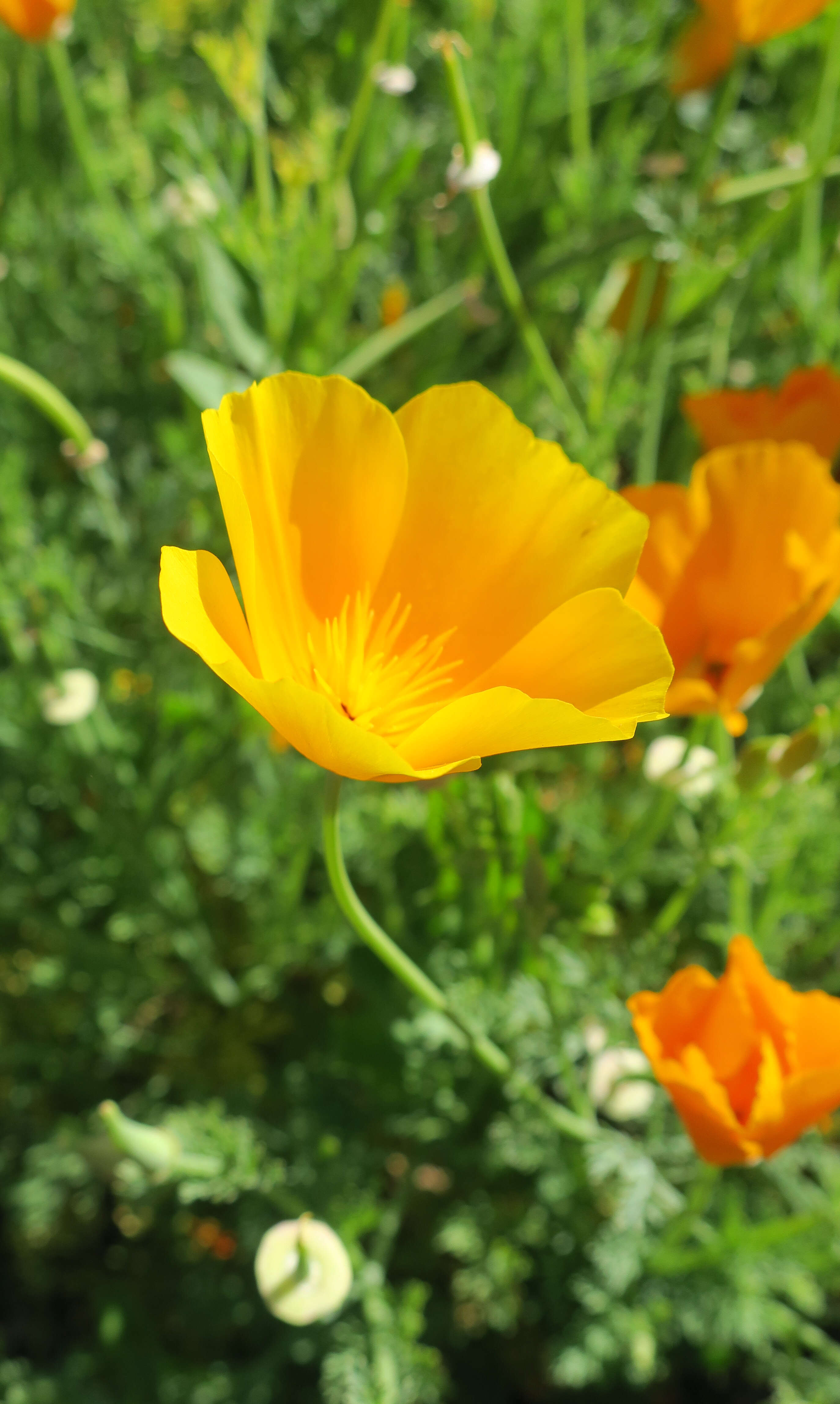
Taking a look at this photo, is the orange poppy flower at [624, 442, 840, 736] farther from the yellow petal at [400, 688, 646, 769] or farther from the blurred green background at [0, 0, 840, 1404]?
the yellow petal at [400, 688, 646, 769]

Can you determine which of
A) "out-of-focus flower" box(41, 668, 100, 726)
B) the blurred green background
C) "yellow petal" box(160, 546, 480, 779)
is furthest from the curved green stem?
"yellow petal" box(160, 546, 480, 779)

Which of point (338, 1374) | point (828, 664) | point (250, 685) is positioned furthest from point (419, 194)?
point (338, 1374)

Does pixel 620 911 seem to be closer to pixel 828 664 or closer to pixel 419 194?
pixel 828 664

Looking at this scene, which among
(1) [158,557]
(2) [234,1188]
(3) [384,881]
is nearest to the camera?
(2) [234,1188]

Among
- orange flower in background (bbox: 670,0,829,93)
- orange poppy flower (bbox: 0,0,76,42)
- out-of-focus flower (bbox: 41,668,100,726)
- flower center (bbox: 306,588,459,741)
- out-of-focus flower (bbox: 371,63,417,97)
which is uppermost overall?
orange flower in background (bbox: 670,0,829,93)

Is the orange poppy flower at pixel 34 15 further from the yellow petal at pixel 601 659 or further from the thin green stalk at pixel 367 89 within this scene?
the yellow petal at pixel 601 659

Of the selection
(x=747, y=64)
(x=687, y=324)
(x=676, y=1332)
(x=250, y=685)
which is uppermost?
(x=747, y=64)
